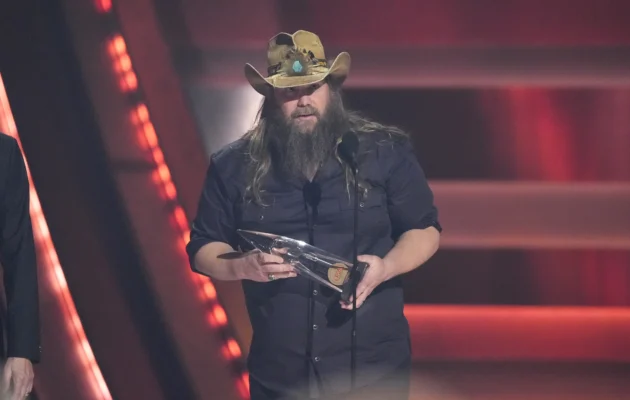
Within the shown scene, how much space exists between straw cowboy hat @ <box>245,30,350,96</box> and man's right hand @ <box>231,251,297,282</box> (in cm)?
44

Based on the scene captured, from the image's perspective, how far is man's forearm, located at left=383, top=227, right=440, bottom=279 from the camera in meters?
2.14

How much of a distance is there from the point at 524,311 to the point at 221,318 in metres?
0.99

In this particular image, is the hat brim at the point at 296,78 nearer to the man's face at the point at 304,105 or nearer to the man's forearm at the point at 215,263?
the man's face at the point at 304,105

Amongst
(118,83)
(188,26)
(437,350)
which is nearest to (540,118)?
(437,350)

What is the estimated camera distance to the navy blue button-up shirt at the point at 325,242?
7.14 ft

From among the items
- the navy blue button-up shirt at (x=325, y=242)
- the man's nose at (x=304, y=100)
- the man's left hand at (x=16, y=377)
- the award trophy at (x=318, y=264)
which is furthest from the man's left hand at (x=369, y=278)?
the man's left hand at (x=16, y=377)

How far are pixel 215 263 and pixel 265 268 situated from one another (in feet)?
0.74

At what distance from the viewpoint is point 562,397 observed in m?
2.98

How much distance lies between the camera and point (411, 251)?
2.19 metres

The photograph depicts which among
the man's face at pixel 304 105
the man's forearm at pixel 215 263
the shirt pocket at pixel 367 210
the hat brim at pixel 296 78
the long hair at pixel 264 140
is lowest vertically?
the man's forearm at pixel 215 263

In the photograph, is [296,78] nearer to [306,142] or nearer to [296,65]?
[296,65]

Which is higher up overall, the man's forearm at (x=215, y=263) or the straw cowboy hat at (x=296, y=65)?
the straw cowboy hat at (x=296, y=65)

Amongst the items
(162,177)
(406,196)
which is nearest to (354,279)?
(406,196)

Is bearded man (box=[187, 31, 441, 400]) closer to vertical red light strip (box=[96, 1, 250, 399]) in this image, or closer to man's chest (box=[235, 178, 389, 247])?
man's chest (box=[235, 178, 389, 247])
